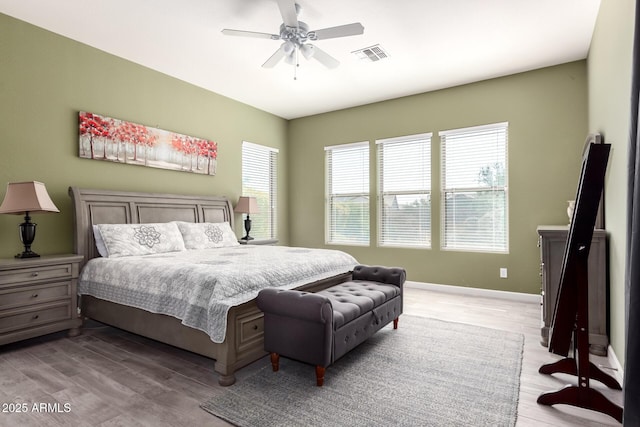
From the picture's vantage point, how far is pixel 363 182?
606cm

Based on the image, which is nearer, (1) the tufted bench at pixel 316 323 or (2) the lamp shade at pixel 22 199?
(1) the tufted bench at pixel 316 323


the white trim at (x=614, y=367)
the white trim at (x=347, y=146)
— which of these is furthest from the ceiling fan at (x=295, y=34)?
the white trim at (x=614, y=367)

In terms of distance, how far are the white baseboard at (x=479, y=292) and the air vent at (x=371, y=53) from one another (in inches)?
133

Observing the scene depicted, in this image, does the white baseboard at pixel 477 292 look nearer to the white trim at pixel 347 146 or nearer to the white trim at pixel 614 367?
the white trim at pixel 614 367

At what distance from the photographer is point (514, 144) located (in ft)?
15.3

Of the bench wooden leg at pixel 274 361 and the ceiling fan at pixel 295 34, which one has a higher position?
the ceiling fan at pixel 295 34

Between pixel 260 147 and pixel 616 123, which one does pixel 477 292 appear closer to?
pixel 616 123

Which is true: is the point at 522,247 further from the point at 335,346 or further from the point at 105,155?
the point at 105,155

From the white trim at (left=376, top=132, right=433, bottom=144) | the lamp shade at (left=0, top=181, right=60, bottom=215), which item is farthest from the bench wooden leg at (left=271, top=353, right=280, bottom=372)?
the white trim at (left=376, top=132, right=433, bottom=144)

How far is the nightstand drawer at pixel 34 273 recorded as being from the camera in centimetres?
289

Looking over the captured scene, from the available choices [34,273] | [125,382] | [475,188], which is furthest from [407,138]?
[34,273]

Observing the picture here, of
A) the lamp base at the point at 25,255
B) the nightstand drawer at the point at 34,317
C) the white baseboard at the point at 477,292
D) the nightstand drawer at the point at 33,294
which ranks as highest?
the lamp base at the point at 25,255

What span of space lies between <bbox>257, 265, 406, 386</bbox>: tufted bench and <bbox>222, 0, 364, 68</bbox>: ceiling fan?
7.41ft

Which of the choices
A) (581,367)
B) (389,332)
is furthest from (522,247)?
(581,367)
